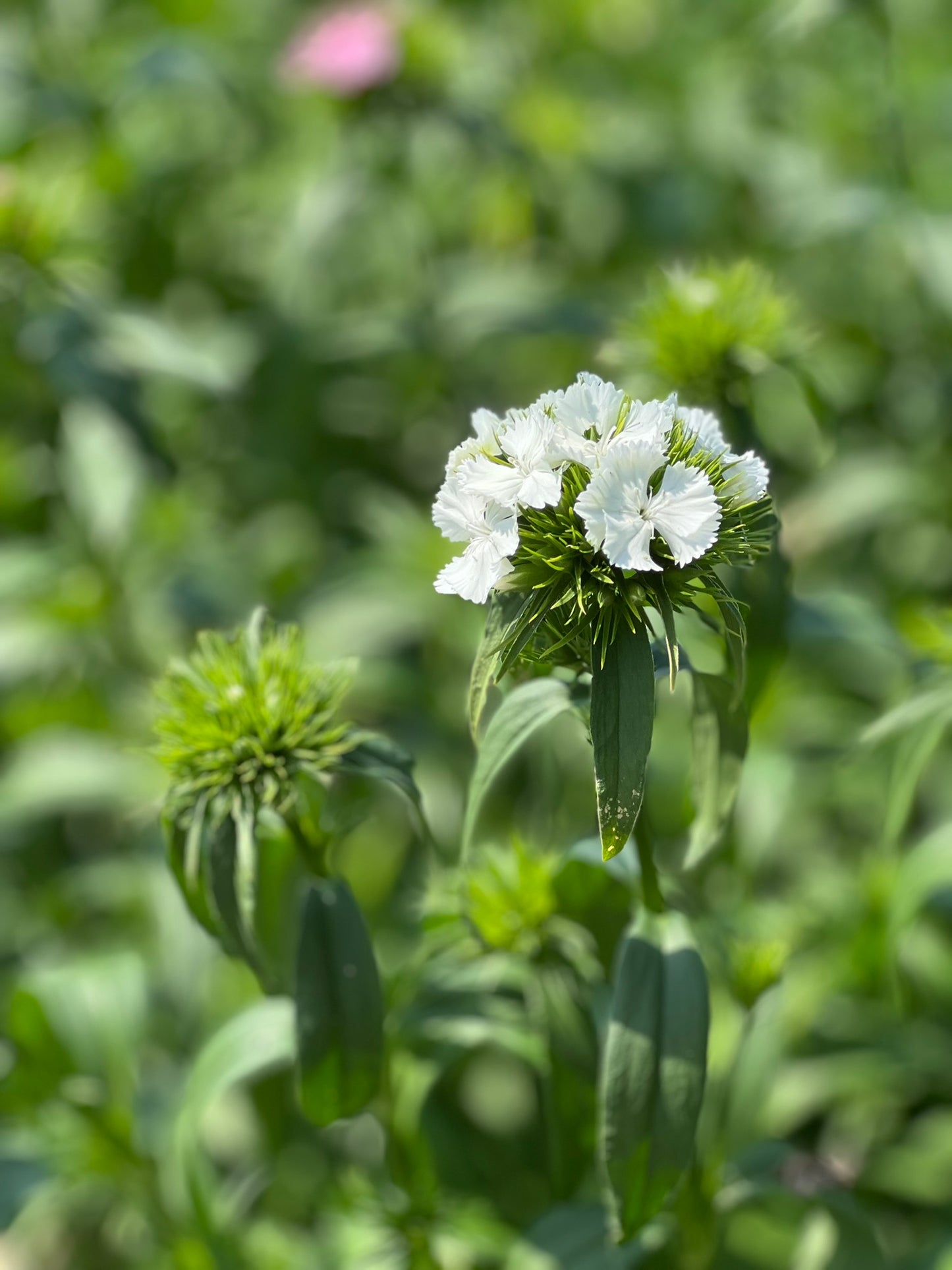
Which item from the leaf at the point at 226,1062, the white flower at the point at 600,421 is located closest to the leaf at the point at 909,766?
the white flower at the point at 600,421

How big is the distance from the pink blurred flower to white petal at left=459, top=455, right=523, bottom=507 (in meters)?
1.79

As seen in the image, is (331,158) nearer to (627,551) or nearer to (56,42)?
(56,42)

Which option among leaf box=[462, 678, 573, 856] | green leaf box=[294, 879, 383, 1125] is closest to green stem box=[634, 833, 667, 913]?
leaf box=[462, 678, 573, 856]

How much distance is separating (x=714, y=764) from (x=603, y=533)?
1.22ft

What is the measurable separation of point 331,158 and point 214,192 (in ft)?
2.51

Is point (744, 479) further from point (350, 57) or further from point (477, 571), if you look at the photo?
point (350, 57)

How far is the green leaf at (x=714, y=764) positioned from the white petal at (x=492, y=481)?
1.03ft

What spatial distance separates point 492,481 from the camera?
105cm

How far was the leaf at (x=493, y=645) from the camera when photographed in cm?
108

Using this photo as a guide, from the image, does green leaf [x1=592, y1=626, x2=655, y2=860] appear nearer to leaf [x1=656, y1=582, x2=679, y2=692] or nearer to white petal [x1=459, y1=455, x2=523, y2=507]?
leaf [x1=656, y1=582, x2=679, y2=692]

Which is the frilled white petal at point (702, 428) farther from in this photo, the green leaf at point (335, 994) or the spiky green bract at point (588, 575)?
the green leaf at point (335, 994)

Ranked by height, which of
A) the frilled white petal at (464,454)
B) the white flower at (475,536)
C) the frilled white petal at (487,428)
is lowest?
the white flower at (475,536)

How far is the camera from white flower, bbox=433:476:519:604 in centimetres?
102

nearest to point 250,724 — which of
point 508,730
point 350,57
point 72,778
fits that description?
point 508,730
